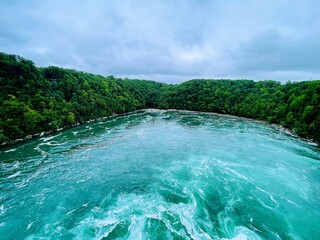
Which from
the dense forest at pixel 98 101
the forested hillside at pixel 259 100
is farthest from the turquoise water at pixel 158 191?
the forested hillside at pixel 259 100

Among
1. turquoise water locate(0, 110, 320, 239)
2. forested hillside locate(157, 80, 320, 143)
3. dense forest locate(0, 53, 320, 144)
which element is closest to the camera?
turquoise water locate(0, 110, 320, 239)

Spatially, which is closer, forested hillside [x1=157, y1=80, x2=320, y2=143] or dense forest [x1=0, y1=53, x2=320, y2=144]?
dense forest [x1=0, y1=53, x2=320, y2=144]

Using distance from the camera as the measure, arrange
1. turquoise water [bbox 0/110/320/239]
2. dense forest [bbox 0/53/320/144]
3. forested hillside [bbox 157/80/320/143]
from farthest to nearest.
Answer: forested hillside [bbox 157/80/320/143], dense forest [bbox 0/53/320/144], turquoise water [bbox 0/110/320/239]

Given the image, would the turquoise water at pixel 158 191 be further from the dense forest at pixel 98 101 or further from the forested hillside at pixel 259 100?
the forested hillside at pixel 259 100

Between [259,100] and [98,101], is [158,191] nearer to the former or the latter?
[98,101]

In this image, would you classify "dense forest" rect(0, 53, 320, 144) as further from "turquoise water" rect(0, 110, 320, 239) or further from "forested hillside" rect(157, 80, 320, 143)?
"turquoise water" rect(0, 110, 320, 239)

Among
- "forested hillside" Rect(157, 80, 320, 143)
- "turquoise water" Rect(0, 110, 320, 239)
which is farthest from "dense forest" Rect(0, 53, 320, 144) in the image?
"turquoise water" Rect(0, 110, 320, 239)

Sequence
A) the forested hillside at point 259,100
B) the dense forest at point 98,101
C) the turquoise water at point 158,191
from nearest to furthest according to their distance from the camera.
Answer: the turquoise water at point 158,191 < the dense forest at point 98,101 < the forested hillside at point 259,100
